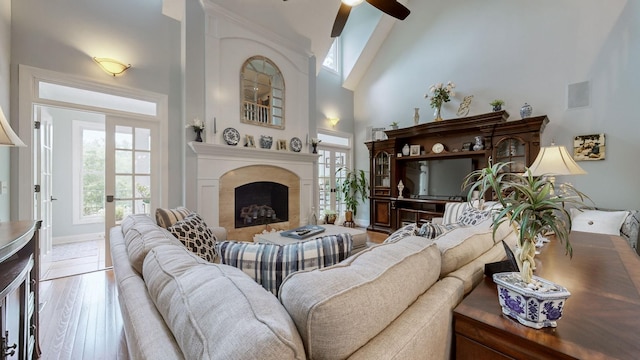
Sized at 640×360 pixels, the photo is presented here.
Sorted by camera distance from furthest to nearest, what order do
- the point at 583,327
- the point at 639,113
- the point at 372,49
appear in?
the point at 372,49
the point at 639,113
the point at 583,327

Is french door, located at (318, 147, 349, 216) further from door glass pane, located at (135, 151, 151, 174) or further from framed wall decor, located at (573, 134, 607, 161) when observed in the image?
framed wall decor, located at (573, 134, 607, 161)

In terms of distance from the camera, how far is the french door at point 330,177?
19.2ft

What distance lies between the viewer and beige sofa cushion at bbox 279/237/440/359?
63 cm

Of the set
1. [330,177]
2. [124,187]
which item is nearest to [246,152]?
[124,187]

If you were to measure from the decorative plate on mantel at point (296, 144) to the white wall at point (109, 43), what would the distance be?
170 cm

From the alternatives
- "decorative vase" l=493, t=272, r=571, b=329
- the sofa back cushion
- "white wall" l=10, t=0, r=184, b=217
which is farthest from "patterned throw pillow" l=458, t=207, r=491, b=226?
"white wall" l=10, t=0, r=184, b=217

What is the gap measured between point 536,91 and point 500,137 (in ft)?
2.93

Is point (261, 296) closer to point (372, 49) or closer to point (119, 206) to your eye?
point (119, 206)

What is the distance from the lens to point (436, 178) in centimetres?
488

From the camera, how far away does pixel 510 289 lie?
Result: 2.85 ft

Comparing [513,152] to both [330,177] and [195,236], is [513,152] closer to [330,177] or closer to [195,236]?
[330,177]

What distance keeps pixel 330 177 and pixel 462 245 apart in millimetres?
4772

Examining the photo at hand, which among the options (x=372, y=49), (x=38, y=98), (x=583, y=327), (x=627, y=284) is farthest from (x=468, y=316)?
(x=372, y=49)

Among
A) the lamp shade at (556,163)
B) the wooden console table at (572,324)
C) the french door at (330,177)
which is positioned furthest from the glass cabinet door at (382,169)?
the wooden console table at (572,324)
